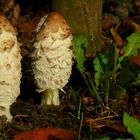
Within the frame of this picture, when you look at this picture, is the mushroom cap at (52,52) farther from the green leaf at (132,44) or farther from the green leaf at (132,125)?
the green leaf at (132,125)

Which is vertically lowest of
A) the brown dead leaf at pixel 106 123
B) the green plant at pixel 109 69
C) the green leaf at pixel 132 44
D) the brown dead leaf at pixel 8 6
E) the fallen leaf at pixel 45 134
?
the fallen leaf at pixel 45 134

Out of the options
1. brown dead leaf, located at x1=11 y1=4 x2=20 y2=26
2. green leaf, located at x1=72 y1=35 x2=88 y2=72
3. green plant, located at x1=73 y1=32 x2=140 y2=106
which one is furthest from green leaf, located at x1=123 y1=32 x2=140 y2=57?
brown dead leaf, located at x1=11 y1=4 x2=20 y2=26

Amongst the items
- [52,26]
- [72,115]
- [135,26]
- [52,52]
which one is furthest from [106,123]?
[135,26]

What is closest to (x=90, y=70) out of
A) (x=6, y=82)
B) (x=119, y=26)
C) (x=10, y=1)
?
(x=6, y=82)

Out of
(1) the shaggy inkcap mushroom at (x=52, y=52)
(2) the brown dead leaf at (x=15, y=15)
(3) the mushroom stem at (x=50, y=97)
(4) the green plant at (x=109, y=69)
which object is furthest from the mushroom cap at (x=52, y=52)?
(2) the brown dead leaf at (x=15, y=15)

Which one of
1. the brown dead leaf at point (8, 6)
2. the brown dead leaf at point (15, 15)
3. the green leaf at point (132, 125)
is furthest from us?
the brown dead leaf at point (8, 6)

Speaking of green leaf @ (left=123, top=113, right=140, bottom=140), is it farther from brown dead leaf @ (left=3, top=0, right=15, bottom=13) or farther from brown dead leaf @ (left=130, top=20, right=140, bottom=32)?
brown dead leaf @ (left=3, top=0, right=15, bottom=13)

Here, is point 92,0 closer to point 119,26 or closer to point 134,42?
point 134,42
